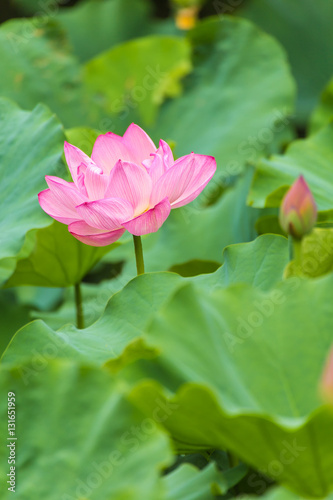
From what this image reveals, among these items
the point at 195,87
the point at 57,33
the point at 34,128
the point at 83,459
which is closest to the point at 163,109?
the point at 195,87

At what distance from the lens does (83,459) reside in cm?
69

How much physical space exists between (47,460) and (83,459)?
4 cm

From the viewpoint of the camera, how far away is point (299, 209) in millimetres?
803

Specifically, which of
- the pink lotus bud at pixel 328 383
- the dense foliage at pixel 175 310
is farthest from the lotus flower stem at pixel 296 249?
the pink lotus bud at pixel 328 383

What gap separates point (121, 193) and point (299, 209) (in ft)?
0.83

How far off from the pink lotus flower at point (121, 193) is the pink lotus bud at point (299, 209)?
18cm

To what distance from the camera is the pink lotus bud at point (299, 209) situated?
80 centimetres

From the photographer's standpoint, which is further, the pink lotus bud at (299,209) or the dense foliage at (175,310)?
the pink lotus bud at (299,209)

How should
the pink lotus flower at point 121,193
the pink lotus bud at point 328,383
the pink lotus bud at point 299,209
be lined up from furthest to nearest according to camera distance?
1. the pink lotus flower at point 121,193
2. the pink lotus bud at point 299,209
3. the pink lotus bud at point 328,383

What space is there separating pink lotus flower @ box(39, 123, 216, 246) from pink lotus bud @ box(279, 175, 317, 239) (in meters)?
0.18

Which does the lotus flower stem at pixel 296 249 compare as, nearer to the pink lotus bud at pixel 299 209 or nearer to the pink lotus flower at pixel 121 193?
the pink lotus bud at pixel 299 209

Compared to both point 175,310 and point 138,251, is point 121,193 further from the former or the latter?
point 175,310

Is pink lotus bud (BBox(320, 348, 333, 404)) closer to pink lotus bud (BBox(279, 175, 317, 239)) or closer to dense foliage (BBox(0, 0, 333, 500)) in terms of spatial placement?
dense foliage (BBox(0, 0, 333, 500))

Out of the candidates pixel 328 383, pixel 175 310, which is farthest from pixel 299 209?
pixel 328 383
